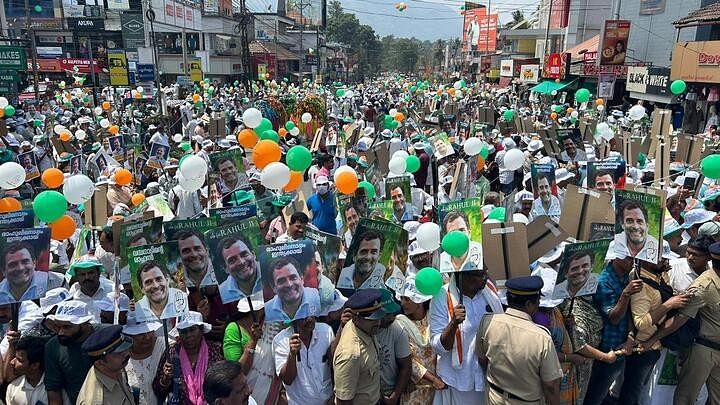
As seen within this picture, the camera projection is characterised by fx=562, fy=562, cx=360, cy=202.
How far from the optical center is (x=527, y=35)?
1826 inches

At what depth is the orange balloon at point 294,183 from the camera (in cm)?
708

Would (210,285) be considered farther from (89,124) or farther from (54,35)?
(54,35)

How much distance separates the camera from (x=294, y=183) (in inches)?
282

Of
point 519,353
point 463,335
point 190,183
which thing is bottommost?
point 463,335

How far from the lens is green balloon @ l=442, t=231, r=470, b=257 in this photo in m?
3.69

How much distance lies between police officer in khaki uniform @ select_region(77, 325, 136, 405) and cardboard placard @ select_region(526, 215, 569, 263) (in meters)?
3.04

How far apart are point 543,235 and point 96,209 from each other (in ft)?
15.7

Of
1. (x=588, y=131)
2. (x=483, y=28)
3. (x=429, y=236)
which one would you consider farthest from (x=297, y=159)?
(x=483, y=28)

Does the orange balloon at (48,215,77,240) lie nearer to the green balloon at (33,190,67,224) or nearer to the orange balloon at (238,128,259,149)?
the green balloon at (33,190,67,224)

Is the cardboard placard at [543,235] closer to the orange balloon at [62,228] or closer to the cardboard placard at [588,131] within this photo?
the orange balloon at [62,228]

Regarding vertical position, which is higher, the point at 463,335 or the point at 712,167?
the point at 712,167

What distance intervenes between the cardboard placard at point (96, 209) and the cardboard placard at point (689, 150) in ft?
28.9

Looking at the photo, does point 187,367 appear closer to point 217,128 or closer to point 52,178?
point 52,178

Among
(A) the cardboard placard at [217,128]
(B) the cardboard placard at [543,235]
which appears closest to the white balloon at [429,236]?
(B) the cardboard placard at [543,235]
